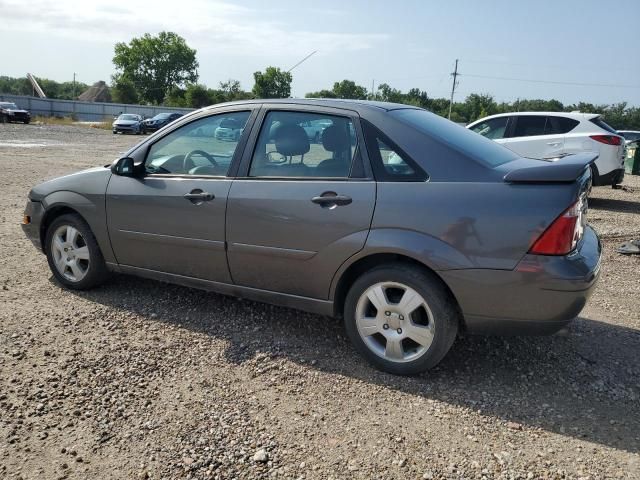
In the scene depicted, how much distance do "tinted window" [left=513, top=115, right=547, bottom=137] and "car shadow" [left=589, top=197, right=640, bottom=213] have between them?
1.83 meters

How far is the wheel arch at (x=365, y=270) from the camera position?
3.26m

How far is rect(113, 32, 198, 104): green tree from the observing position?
10381cm

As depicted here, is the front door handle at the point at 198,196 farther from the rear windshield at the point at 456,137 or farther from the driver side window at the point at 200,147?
the rear windshield at the point at 456,137

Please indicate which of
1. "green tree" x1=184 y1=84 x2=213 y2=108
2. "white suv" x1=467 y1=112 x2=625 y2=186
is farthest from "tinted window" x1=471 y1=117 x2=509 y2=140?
"green tree" x1=184 y1=84 x2=213 y2=108

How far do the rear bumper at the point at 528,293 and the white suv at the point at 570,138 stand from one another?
7637 millimetres

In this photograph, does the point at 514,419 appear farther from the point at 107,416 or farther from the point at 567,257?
the point at 107,416

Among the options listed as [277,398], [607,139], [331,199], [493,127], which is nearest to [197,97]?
[493,127]

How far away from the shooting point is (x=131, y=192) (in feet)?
14.0

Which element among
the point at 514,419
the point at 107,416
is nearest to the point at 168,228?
the point at 107,416

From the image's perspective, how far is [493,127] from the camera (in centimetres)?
1094

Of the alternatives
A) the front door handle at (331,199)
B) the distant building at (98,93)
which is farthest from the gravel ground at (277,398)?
the distant building at (98,93)

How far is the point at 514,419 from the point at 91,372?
2.53 meters

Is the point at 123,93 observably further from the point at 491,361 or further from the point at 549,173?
the point at 549,173

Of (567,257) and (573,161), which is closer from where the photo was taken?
(567,257)
